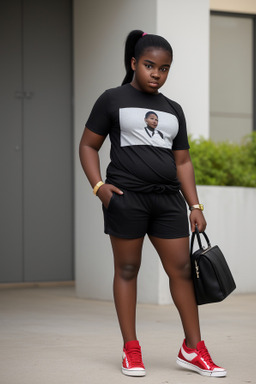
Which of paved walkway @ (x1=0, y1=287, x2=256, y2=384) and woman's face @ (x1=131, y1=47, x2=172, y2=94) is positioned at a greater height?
woman's face @ (x1=131, y1=47, x2=172, y2=94)

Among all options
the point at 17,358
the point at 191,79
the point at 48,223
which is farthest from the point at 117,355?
the point at 48,223

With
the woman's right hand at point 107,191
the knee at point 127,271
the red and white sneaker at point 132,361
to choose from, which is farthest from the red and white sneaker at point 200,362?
the woman's right hand at point 107,191

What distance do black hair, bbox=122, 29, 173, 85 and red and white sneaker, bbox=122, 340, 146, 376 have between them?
150 centimetres

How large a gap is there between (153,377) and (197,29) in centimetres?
470

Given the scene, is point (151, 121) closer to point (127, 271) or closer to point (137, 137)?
point (137, 137)

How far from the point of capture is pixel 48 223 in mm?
9844

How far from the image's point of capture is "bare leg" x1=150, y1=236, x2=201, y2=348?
4426 millimetres

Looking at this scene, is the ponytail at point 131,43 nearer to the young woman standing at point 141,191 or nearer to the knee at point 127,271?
the young woman standing at point 141,191

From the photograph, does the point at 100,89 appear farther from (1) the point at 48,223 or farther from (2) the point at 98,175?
(2) the point at 98,175

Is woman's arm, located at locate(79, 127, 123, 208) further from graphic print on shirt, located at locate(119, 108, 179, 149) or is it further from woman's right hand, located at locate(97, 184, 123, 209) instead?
graphic print on shirt, located at locate(119, 108, 179, 149)

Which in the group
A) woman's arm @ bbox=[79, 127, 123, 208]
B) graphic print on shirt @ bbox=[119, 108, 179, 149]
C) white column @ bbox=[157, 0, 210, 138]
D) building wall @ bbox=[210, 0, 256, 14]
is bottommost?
woman's arm @ bbox=[79, 127, 123, 208]

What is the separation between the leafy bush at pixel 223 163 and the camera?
8.16 meters

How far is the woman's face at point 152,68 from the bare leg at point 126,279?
0.84 metres

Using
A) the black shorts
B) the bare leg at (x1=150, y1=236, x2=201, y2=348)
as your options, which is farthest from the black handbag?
the black shorts
